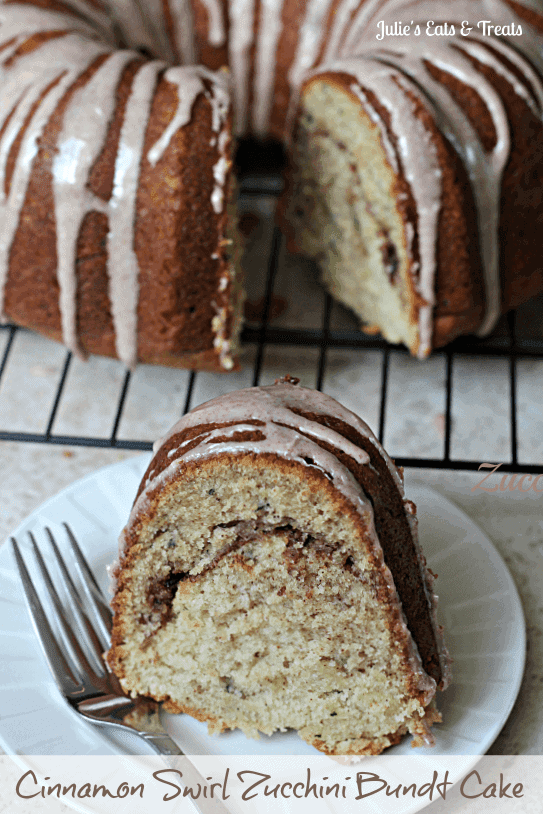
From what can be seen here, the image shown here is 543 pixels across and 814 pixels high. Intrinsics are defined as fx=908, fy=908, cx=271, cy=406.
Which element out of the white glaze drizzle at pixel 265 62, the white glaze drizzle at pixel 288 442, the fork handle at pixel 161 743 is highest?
the white glaze drizzle at pixel 265 62

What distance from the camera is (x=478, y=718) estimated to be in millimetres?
1110

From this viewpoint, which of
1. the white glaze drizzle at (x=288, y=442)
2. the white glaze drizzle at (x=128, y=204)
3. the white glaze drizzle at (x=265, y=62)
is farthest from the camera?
the white glaze drizzle at (x=265, y=62)

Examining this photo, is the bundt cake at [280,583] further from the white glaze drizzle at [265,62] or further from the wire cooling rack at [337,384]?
the white glaze drizzle at [265,62]

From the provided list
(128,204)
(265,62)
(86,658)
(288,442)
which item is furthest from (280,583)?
(265,62)

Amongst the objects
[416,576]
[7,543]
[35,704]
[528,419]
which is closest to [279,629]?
[416,576]

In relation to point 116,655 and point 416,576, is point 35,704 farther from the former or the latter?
point 416,576

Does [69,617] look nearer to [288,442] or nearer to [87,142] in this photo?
[288,442]

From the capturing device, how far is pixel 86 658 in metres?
1.21

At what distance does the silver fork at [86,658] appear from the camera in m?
1.13

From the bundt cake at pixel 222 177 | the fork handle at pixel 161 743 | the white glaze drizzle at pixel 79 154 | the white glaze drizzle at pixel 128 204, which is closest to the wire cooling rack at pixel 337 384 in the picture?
the bundt cake at pixel 222 177

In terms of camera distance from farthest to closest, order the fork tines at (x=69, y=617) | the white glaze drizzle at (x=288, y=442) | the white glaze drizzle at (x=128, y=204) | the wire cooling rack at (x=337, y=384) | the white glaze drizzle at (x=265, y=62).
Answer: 1. the white glaze drizzle at (x=265, y=62)
2. the wire cooling rack at (x=337, y=384)
3. the white glaze drizzle at (x=128, y=204)
4. the fork tines at (x=69, y=617)
5. the white glaze drizzle at (x=288, y=442)

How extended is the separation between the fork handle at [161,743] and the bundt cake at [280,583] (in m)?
0.06

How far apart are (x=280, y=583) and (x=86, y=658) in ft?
1.01

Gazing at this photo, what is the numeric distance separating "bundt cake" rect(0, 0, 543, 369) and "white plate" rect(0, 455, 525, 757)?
34 cm
